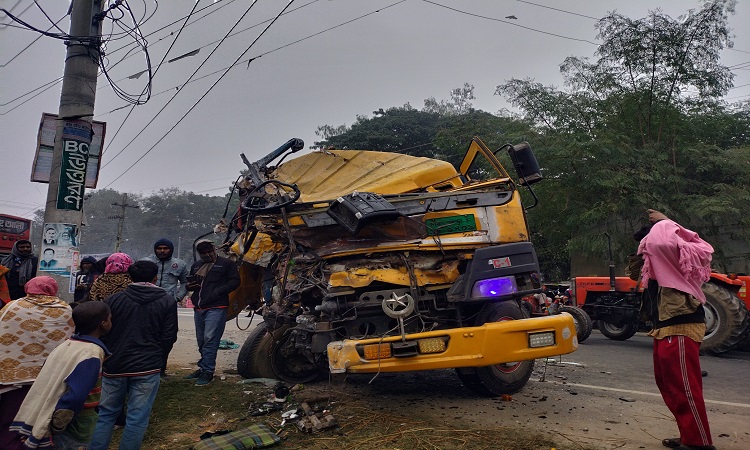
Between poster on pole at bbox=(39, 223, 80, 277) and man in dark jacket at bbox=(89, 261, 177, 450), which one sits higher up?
poster on pole at bbox=(39, 223, 80, 277)

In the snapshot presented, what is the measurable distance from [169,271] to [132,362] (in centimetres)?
333

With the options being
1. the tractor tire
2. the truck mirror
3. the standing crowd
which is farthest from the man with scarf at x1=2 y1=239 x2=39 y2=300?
the tractor tire

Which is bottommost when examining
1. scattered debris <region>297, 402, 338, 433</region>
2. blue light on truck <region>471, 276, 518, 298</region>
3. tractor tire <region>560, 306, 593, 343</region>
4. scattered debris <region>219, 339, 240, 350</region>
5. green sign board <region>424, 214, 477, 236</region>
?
scattered debris <region>219, 339, 240, 350</region>

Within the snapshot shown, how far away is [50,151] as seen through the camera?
5855mm

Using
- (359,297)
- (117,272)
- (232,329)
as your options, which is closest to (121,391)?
(117,272)

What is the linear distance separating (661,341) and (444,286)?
1713 millimetres

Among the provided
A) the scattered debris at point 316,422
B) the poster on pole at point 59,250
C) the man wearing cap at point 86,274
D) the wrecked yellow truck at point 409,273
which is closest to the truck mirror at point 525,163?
the wrecked yellow truck at point 409,273

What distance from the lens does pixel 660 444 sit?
141 inches

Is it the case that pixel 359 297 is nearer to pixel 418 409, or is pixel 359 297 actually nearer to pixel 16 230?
pixel 418 409

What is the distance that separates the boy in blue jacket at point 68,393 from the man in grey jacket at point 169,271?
3572 millimetres

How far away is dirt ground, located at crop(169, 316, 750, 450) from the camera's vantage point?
3787mm

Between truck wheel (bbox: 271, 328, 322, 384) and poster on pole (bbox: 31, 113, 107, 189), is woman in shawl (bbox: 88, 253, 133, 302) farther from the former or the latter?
truck wheel (bbox: 271, 328, 322, 384)

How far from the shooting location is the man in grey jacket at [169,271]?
637cm

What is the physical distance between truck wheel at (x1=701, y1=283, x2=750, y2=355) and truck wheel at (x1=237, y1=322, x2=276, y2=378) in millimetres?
6264
